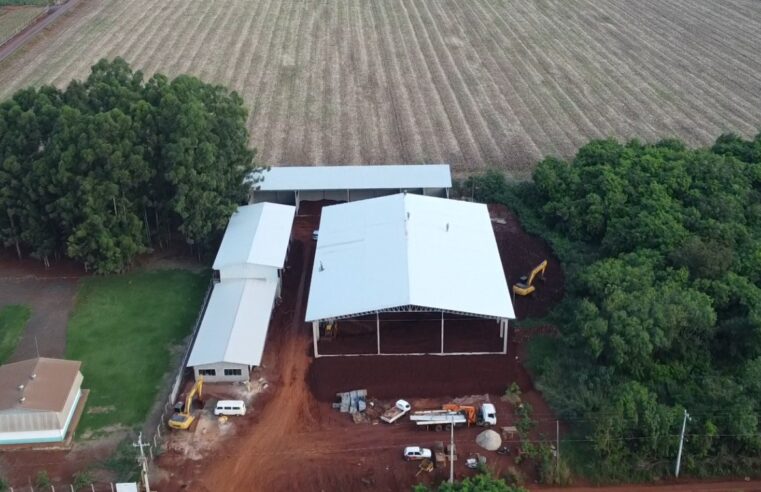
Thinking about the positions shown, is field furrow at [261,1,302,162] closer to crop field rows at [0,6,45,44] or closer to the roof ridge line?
the roof ridge line

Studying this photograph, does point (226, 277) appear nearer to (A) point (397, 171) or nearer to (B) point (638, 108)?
(A) point (397, 171)

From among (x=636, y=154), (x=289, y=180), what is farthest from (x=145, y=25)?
(x=636, y=154)

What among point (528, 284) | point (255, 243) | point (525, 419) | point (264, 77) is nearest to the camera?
point (525, 419)

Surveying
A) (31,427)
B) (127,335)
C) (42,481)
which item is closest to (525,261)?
(127,335)

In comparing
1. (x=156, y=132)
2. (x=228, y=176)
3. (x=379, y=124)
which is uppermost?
(x=156, y=132)

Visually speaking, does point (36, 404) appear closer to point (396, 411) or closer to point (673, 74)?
point (396, 411)

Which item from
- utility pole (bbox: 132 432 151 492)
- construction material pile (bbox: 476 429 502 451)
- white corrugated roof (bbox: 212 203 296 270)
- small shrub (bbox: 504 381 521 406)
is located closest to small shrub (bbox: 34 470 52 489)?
utility pole (bbox: 132 432 151 492)

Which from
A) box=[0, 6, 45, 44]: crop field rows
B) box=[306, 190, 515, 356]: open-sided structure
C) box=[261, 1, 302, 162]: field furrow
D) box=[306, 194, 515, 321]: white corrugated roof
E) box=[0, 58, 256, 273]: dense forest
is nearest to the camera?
box=[306, 190, 515, 356]: open-sided structure
